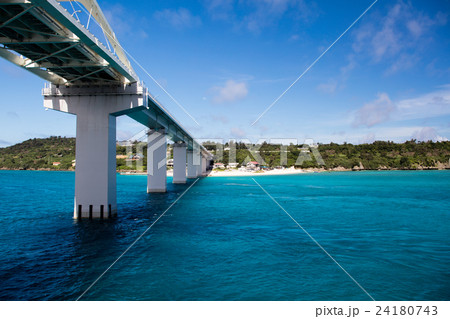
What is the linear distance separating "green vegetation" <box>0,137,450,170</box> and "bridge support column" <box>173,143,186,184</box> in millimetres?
75228

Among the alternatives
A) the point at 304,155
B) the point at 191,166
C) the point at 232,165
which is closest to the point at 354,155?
the point at 304,155

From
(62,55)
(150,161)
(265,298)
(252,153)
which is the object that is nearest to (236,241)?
(265,298)

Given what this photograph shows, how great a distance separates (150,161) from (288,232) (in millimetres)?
29961

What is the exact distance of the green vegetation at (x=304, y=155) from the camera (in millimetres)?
154000

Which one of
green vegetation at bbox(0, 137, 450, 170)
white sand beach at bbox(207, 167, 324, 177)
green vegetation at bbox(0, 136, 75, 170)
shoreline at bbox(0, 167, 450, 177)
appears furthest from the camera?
green vegetation at bbox(0, 136, 75, 170)

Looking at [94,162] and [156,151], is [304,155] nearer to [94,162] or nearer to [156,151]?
[156,151]

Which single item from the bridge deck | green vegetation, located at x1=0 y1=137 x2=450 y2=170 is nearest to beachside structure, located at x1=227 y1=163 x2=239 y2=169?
green vegetation, located at x1=0 y1=137 x2=450 y2=170

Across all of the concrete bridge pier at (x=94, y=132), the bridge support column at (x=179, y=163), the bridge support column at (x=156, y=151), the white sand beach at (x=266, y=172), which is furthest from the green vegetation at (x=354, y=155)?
the concrete bridge pier at (x=94, y=132)

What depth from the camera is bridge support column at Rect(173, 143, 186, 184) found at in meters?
66.4

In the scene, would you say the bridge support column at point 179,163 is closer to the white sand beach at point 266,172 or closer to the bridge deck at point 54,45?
the bridge deck at point 54,45

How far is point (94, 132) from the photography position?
2325 cm

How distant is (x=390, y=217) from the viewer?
28.5 meters

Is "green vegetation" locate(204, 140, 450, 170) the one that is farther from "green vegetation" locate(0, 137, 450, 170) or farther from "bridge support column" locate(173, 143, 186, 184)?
"bridge support column" locate(173, 143, 186, 184)

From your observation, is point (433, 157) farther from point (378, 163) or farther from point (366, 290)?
point (366, 290)
